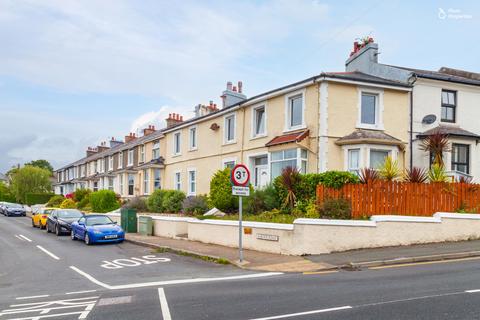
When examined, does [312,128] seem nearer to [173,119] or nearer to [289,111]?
[289,111]

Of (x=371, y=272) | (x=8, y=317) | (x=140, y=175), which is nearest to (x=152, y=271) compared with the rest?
(x=8, y=317)

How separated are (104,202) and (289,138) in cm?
1817

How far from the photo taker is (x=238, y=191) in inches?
473

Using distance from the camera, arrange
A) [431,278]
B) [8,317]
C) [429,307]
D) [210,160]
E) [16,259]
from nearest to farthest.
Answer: [429,307], [8,317], [431,278], [16,259], [210,160]

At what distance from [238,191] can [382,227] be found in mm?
4759

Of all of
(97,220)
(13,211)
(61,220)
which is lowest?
(13,211)

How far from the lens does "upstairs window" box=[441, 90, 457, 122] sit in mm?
20547

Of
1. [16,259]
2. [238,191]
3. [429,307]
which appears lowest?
[16,259]

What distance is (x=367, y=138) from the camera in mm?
17562

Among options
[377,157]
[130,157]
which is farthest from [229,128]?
[130,157]

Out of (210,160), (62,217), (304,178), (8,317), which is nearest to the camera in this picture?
(8,317)

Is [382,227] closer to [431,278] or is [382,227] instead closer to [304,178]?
[304,178]

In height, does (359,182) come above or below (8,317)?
above

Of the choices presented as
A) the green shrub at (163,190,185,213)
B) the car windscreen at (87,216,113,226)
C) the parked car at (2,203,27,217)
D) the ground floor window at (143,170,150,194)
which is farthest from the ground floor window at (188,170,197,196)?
the parked car at (2,203,27,217)
